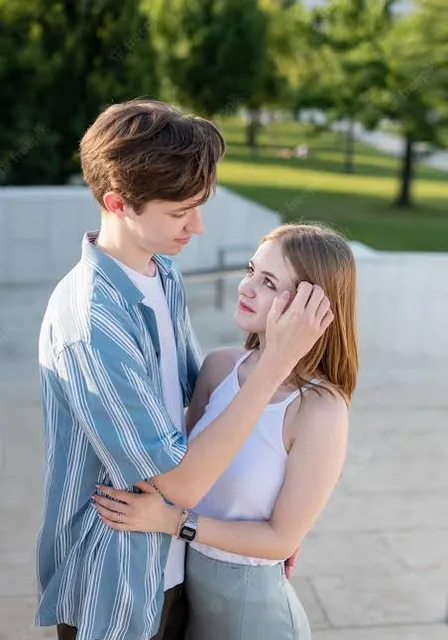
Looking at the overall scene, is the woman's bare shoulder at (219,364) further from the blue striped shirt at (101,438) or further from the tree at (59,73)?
the tree at (59,73)

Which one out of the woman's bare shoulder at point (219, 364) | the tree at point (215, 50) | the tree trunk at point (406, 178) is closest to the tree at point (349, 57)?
the tree trunk at point (406, 178)

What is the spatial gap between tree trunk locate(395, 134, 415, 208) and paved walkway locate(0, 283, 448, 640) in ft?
47.7

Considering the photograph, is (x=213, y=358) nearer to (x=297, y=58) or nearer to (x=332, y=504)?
(x=332, y=504)

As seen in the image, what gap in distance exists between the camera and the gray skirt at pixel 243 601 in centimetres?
188

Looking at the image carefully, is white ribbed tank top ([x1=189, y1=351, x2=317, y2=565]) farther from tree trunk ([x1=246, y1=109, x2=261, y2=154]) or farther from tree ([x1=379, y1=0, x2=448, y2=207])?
tree trunk ([x1=246, y1=109, x2=261, y2=154])

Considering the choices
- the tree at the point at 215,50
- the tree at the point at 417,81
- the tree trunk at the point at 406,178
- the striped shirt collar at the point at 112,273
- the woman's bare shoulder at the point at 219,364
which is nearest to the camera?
the striped shirt collar at the point at 112,273

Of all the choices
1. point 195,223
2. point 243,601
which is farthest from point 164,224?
point 243,601

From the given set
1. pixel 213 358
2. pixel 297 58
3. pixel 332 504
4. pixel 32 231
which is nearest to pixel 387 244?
pixel 32 231

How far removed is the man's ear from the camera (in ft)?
5.54

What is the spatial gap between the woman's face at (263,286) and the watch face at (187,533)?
1.36 feet

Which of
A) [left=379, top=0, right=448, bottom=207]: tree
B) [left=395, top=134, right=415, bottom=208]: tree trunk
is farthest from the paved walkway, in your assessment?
[left=395, top=134, right=415, bottom=208]: tree trunk

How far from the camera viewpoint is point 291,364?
167cm

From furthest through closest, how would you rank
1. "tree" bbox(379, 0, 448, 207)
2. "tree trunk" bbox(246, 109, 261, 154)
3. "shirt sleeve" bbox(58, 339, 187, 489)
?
"tree trunk" bbox(246, 109, 261, 154) < "tree" bbox(379, 0, 448, 207) < "shirt sleeve" bbox(58, 339, 187, 489)

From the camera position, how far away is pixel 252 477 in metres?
1.84
